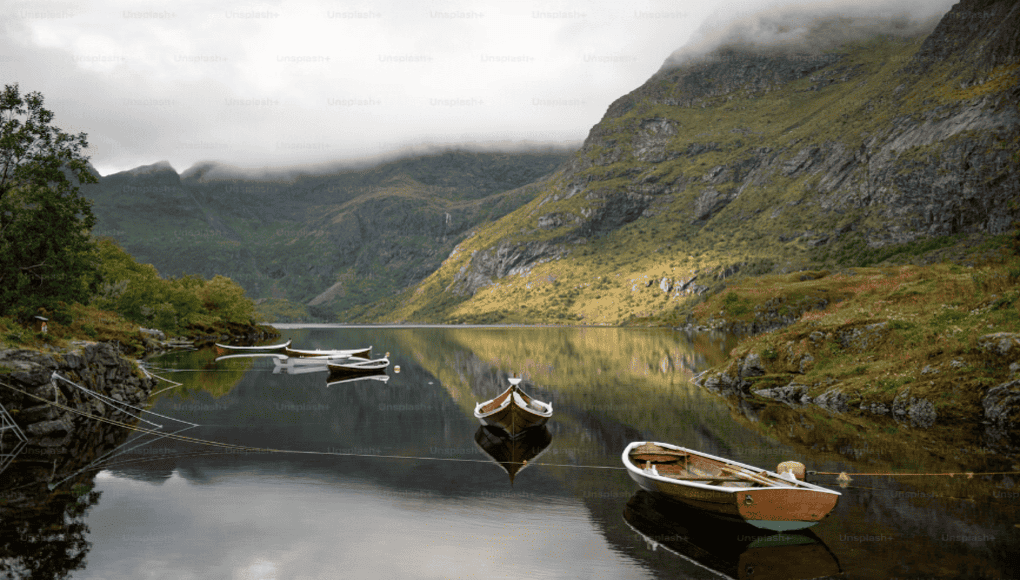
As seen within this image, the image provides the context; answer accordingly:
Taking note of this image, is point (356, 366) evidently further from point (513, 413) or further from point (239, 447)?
point (513, 413)

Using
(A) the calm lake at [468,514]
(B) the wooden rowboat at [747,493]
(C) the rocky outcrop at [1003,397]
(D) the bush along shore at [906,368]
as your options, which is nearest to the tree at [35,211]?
(A) the calm lake at [468,514]

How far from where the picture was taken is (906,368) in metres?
37.6

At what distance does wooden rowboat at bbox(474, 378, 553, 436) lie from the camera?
3288 cm

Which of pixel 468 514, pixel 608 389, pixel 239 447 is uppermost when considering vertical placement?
pixel 468 514

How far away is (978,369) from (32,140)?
6048 centimetres

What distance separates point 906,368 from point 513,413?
2688cm

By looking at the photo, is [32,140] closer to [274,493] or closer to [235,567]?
[274,493]

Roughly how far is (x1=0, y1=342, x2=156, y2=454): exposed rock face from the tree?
494cm

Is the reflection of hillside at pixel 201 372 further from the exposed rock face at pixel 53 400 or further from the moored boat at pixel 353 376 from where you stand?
the exposed rock face at pixel 53 400

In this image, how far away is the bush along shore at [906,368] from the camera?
101ft

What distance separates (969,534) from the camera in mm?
17312

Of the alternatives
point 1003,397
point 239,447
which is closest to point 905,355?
point 1003,397

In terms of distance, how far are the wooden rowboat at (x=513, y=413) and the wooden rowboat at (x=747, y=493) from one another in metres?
11.7

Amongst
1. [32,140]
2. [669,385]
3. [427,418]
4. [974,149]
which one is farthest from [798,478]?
[974,149]
